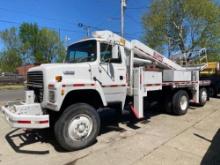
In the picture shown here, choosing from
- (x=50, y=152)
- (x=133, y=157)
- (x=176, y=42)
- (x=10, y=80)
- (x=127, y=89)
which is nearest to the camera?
(x=133, y=157)

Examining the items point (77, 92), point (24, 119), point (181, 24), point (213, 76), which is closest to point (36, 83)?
point (77, 92)

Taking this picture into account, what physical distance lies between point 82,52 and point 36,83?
4.89 feet

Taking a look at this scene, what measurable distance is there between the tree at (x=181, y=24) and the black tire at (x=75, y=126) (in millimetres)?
21990

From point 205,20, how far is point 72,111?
24315 mm

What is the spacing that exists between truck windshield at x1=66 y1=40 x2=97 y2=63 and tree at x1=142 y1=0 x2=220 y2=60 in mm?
20792

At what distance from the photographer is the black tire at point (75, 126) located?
5.45 meters

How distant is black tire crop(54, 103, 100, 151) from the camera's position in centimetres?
545

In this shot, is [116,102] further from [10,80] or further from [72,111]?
[10,80]

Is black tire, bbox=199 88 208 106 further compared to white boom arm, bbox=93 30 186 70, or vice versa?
black tire, bbox=199 88 208 106

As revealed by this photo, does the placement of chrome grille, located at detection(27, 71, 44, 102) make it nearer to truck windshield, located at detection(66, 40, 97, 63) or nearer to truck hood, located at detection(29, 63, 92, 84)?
truck hood, located at detection(29, 63, 92, 84)

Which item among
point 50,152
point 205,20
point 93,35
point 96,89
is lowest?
point 50,152

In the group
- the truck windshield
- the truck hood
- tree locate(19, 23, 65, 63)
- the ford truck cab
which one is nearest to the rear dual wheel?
the ford truck cab

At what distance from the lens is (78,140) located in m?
5.68

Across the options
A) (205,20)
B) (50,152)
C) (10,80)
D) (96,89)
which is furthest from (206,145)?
(10,80)
